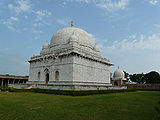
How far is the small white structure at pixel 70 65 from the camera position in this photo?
21730 mm

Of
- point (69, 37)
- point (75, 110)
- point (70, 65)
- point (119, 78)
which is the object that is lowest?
point (75, 110)

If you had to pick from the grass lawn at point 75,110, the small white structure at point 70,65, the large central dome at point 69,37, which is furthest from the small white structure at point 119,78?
the grass lawn at point 75,110

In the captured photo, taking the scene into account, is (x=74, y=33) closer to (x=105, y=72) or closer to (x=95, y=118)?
(x=105, y=72)

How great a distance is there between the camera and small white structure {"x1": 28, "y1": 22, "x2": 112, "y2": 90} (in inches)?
855

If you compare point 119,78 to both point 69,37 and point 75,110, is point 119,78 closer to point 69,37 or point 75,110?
point 69,37

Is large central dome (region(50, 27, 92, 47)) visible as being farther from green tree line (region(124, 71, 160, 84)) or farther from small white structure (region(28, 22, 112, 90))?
green tree line (region(124, 71, 160, 84))

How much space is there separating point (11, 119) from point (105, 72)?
85.0ft

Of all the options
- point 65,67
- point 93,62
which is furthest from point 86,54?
point 65,67

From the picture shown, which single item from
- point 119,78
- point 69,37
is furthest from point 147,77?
point 69,37

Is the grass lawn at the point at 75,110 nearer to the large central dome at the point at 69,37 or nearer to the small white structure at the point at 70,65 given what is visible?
the small white structure at the point at 70,65

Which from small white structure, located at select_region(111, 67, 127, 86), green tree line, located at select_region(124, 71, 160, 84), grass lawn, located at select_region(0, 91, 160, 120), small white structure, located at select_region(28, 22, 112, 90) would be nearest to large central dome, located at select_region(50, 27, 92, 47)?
small white structure, located at select_region(28, 22, 112, 90)

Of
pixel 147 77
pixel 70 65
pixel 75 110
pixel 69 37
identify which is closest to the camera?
pixel 75 110

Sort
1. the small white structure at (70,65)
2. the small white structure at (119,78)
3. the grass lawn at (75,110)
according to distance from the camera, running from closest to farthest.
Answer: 1. the grass lawn at (75,110)
2. the small white structure at (70,65)
3. the small white structure at (119,78)

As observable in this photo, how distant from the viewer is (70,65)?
2184 cm
